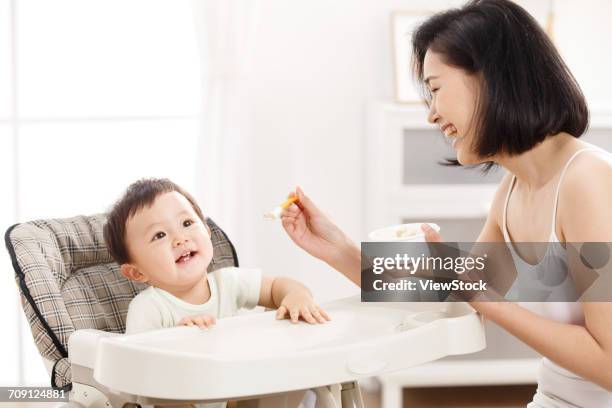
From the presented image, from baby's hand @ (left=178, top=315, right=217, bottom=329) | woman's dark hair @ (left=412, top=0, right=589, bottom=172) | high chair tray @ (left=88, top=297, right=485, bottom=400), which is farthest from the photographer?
woman's dark hair @ (left=412, top=0, right=589, bottom=172)

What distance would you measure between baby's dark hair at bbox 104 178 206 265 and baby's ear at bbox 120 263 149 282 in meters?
0.01

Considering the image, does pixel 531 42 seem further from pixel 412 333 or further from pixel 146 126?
pixel 146 126

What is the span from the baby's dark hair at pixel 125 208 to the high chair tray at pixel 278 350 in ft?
0.93

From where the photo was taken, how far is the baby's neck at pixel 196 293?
1571 mm

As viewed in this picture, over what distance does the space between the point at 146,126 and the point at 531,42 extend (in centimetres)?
180

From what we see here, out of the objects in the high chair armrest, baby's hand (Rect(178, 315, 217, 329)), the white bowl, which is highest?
the white bowl

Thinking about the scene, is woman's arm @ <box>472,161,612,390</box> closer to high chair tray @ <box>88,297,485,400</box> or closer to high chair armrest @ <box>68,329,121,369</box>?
high chair tray @ <box>88,297,485,400</box>

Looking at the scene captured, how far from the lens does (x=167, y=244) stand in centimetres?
151

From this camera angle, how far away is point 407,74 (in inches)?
113

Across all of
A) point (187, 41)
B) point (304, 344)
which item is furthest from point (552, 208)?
point (187, 41)

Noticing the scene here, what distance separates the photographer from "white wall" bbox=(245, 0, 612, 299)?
9.55 ft

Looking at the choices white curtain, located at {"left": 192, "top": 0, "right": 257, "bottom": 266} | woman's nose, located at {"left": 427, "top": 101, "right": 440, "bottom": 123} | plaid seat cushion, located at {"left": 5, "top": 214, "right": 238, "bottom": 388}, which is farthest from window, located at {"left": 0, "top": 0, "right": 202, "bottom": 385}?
woman's nose, located at {"left": 427, "top": 101, "right": 440, "bottom": 123}

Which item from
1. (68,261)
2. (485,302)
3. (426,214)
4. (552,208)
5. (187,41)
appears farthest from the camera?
(187,41)

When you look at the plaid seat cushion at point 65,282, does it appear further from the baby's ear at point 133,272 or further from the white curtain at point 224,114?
the white curtain at point 224,114
